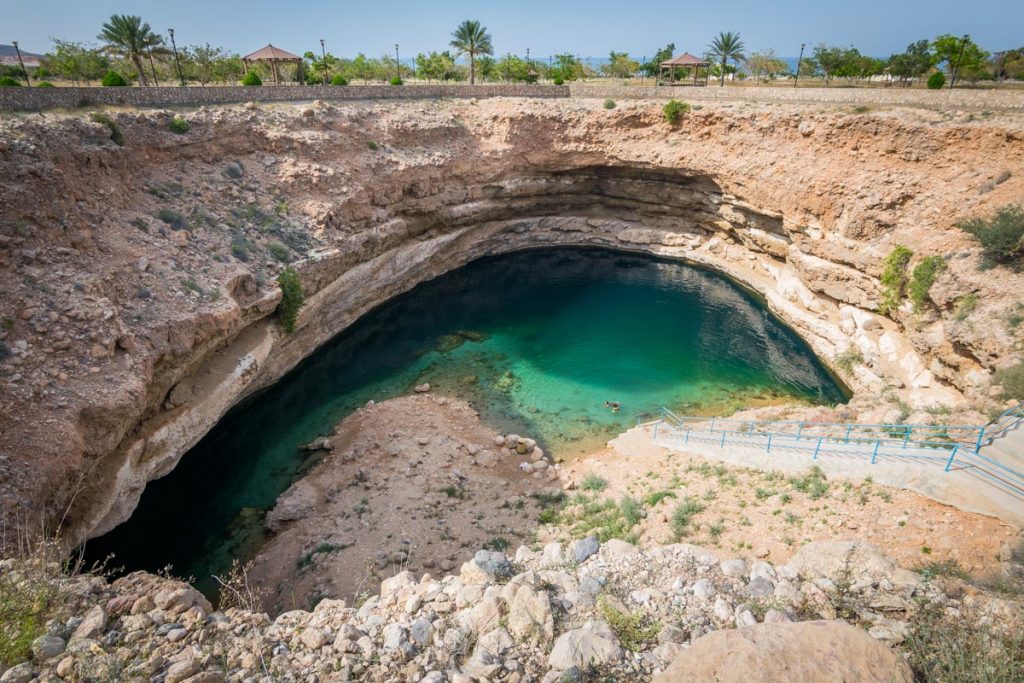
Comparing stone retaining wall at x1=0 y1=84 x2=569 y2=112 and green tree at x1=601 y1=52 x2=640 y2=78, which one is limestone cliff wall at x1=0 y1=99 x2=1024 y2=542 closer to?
stone retaining wall at x1=0 y1=84 x2=569 y2=112

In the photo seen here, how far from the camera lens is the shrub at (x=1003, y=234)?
20.0 m

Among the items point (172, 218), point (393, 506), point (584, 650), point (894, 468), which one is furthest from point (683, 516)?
point (172, 218)

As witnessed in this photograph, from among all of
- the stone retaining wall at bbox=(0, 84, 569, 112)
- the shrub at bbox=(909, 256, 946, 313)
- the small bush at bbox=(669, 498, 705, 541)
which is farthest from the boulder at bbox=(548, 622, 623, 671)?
the stone retaining wall at bbox=(0, 84, 569, 112)

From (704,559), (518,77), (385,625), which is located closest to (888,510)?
(704,559)

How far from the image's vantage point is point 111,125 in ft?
68.6

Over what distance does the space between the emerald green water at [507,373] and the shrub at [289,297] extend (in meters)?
3.90

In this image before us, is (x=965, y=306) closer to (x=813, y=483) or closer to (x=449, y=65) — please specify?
(x=813, y=483)

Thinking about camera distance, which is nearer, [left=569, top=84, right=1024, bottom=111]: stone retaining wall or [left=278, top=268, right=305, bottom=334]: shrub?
[left=278, top=268, right=305, bottom=334]: shrub

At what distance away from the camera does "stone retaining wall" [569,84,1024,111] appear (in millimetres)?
26125

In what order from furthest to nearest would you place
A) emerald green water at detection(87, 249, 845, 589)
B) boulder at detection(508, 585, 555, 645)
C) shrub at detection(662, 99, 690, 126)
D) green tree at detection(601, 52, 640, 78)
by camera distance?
green tree at detection(601, 52, 640, 78)
shrub at detection(662, 99, 690, 126)
emerald green water at detection(87, 249, 845, 589)
boulder at detection(508, 585, 555, 645)

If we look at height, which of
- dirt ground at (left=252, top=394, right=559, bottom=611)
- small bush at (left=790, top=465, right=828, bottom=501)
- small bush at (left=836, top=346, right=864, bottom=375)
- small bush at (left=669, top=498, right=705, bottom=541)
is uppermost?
small bush at (left=790, top=465, right=828, bottom=501)

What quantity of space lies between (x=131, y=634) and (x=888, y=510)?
49.6 ft

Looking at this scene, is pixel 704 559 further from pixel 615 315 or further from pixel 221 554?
pixel 615 315

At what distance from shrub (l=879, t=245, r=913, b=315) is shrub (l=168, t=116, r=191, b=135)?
33.2 meters
